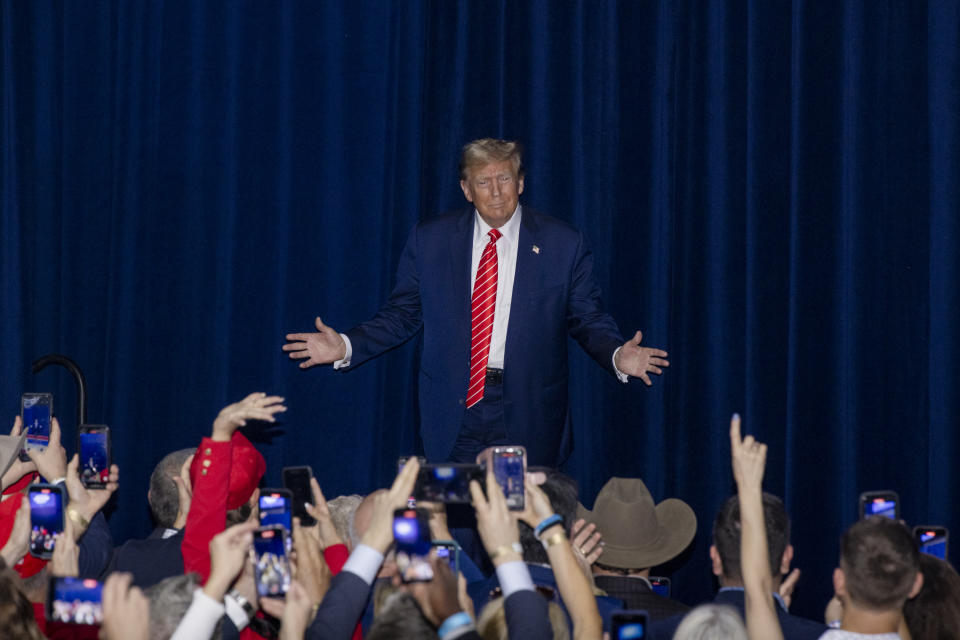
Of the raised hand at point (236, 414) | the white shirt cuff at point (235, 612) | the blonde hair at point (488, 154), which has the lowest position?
the white shirt cuff at point (235, 612)

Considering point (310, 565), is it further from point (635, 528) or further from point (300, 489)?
point (635, 528)

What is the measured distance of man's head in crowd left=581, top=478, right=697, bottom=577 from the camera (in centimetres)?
335

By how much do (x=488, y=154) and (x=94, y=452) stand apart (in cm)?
186

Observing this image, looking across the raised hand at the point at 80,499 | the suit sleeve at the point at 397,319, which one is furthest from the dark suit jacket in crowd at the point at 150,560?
the suit sleeve at the point at 397,319

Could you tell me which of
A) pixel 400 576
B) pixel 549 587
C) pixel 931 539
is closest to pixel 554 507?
pixel 549 587

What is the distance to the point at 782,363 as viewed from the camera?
448cm

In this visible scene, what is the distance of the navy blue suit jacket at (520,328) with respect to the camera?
4277 mm

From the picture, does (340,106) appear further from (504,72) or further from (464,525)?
(464,525)

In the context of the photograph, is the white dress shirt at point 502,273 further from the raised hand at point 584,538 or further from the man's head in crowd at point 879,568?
the man's head in crowd at point 879,568

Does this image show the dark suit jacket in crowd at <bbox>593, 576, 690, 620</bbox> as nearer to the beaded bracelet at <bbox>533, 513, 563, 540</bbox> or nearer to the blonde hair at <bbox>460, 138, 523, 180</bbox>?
the beaded bracelet at <bbox>533, 513, 563, 540</bbox>

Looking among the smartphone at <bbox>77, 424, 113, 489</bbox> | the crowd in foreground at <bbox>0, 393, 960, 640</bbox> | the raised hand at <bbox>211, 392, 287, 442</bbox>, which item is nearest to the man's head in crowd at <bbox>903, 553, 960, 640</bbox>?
the crowd in foreground at <bbox>0, 393, 960, 640</bbox>

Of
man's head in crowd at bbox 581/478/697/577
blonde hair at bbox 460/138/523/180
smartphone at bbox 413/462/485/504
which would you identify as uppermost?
blonde hair at bbox 460/138/523/180

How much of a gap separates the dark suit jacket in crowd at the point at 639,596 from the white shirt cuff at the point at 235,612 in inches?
39.0

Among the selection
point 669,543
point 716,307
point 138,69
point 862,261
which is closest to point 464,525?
point 669,543
